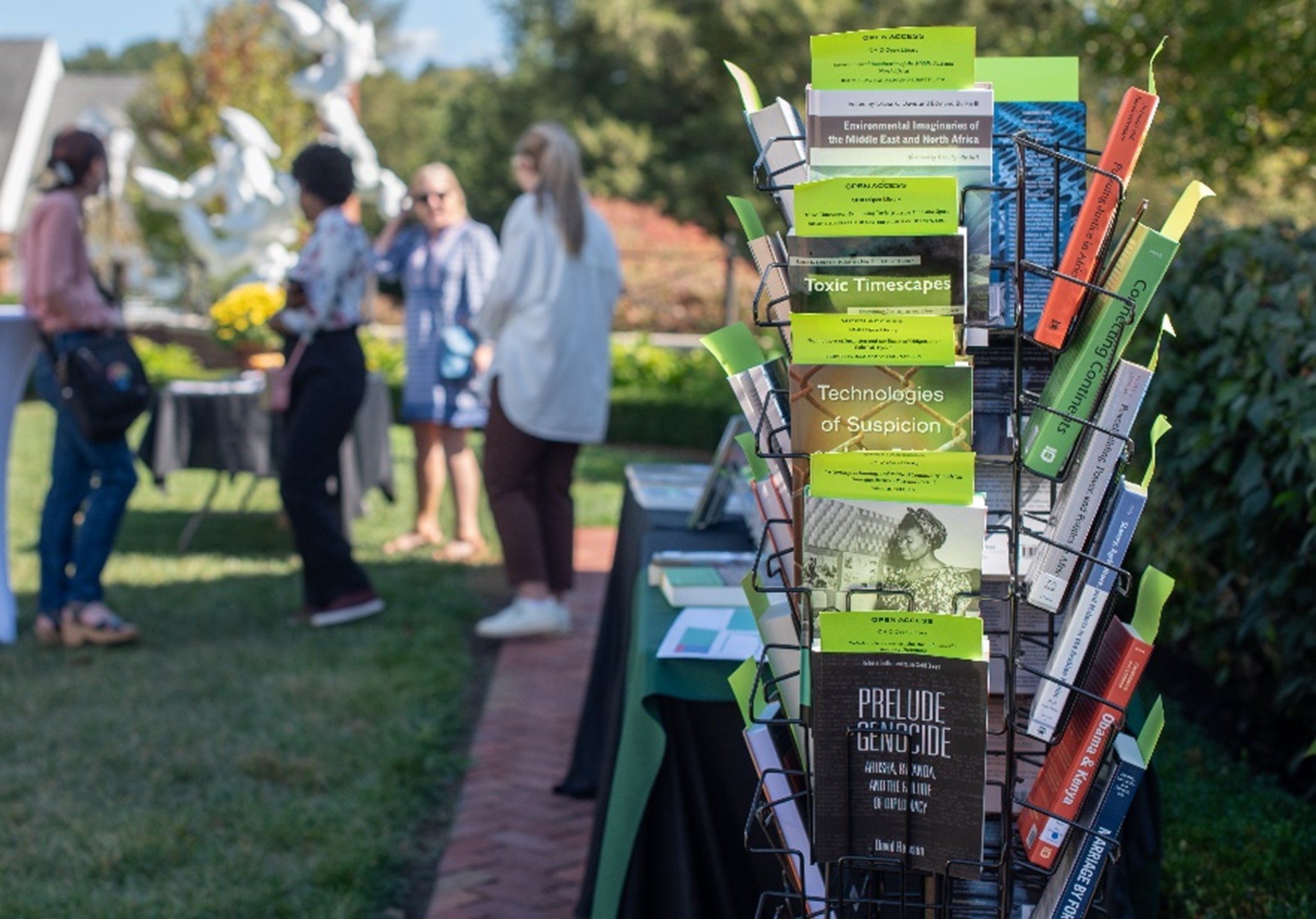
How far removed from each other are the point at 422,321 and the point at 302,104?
58.8 feet

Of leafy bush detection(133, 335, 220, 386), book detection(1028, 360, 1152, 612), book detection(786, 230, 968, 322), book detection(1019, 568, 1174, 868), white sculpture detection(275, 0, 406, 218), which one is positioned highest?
white sculpture detection(275, 0, 406, 218)

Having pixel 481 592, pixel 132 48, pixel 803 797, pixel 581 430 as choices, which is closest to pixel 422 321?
pixel 481 592

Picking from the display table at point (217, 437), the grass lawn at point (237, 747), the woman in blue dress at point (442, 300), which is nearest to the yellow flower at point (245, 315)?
the display table at point (217, 437)

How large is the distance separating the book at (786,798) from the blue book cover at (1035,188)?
0.71 meters

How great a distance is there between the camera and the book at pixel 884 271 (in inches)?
74.2

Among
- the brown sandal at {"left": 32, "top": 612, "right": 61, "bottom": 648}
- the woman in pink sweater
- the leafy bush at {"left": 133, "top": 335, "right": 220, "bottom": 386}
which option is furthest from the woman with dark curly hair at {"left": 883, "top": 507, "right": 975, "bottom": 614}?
the leafy bush at {"left": 133, "top": 335, "right": 220, "bottom": 386}

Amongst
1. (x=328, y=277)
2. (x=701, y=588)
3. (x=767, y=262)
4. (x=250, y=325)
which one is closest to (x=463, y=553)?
(x=250, y=325)

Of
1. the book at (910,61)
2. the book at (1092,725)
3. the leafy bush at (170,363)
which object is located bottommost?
the leafy bush at (170,363)

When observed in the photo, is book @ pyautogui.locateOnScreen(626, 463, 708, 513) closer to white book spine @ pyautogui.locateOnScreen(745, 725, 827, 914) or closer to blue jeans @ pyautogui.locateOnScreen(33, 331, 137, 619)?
blue jeans @ pyautogui.locateOnScreen(33, 331, 137, 619)

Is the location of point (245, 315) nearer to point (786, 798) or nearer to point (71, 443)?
point (71, 443)

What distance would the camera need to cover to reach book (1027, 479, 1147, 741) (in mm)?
1911

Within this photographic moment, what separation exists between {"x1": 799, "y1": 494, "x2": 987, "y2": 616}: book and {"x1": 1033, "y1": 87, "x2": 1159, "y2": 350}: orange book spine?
0.26 metres

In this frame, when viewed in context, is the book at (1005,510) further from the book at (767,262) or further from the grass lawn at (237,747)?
the grass lawn at (237,747)

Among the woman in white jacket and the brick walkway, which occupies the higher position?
the woman in white jacket
